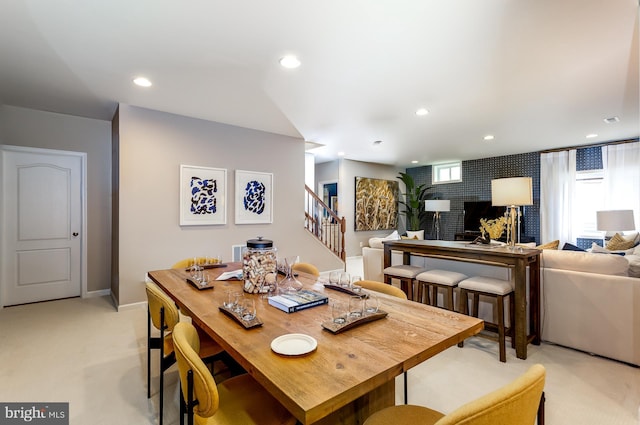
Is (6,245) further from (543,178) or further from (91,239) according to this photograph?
(543,178)

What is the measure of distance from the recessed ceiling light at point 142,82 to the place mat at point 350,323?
313cm

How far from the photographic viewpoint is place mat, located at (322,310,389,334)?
1214mm

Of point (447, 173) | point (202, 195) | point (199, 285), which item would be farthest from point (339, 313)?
point (447, 173)

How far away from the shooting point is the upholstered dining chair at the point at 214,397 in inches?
38.4

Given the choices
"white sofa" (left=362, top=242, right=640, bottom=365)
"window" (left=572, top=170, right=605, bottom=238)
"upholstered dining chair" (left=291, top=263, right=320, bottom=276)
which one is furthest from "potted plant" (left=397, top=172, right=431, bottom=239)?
"upholstered dining chair" (left=291, top=263, right=320, bottom=276)

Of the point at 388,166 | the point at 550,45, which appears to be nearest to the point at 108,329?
the point at 550,45

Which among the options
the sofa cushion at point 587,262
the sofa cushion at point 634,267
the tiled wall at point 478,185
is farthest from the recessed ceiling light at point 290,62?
the tiled wall at point 478,185

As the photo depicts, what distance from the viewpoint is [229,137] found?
4.62 m

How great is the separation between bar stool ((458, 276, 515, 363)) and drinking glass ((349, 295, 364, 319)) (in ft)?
5.18

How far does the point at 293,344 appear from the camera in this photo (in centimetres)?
110

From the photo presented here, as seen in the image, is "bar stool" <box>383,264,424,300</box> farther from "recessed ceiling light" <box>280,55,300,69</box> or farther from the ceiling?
"recessed ceiling light" <box>280,55,300,69</box>

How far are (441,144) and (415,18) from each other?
4.30m

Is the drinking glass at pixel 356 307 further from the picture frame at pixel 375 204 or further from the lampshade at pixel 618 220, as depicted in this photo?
the picture frame at pixel 375 204

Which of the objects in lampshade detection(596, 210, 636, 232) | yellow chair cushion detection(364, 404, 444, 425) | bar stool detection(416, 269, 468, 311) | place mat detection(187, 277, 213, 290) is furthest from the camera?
lampshade detection(596, 210, 636, 232)
